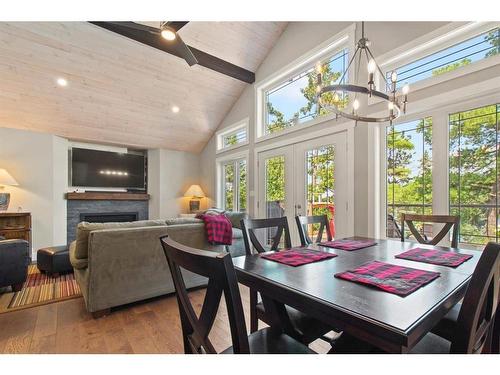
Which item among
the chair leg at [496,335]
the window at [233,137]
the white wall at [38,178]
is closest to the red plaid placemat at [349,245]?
the chair leg at [496,335]

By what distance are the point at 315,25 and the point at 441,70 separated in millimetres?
2026

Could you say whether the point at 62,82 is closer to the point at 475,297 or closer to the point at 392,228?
the point at 392,228

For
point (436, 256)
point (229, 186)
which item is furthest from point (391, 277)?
point (229, 186)

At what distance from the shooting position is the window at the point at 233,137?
5.60 metres

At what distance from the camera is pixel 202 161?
23.1ft

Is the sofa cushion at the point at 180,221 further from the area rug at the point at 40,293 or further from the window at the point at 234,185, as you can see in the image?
the window at the point at 234,185

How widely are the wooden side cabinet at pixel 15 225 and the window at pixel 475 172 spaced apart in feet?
20.4

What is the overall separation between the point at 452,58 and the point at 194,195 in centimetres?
554

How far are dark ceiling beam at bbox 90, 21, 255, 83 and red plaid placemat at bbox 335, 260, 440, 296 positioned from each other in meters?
3.22

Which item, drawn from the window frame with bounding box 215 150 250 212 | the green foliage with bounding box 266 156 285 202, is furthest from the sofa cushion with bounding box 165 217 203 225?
the window frame with bounding box 215 150 250 212

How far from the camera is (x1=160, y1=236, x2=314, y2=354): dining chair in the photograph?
2.39ft

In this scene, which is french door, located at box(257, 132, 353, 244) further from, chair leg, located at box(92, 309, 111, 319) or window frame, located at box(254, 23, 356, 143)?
chair leg, located at box(92, 309, 111, 319)
